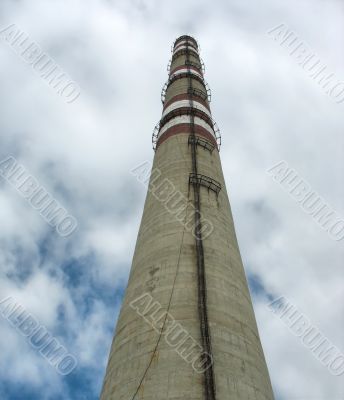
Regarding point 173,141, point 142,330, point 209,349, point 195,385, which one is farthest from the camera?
point 173,141

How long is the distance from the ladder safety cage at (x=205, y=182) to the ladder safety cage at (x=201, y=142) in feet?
9.11

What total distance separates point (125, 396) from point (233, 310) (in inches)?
156

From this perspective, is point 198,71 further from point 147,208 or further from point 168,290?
point 168,290

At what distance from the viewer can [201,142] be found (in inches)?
805

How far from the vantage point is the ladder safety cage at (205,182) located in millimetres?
17422

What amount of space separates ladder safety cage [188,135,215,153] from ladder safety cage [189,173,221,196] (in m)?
2.78

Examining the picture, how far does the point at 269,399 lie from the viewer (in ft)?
37.1

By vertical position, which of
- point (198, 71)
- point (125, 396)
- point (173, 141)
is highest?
point (198, 71)

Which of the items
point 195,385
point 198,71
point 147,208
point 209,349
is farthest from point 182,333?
point 198,71

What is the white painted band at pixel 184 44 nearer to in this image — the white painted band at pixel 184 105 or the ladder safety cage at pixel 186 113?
the white painted band at pixel 184 105

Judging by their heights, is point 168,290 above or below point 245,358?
above

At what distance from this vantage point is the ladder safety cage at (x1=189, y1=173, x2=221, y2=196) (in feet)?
57.2

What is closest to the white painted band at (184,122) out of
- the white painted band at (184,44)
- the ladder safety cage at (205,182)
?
the ladder safety cage at (205,182)

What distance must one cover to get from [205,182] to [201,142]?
340cm
